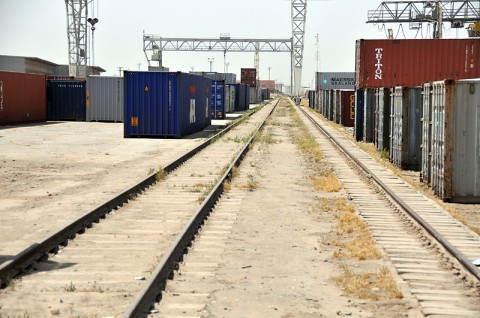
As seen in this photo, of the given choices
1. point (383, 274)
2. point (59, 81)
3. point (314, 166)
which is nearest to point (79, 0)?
point (59, 81)

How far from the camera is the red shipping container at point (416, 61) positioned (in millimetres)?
31562

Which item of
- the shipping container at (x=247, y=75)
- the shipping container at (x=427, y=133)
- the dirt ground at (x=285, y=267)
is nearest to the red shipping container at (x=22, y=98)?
the shipping container at (x=427, y=133)

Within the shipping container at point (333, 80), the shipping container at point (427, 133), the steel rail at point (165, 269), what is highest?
the shipping container at point (333, 80)

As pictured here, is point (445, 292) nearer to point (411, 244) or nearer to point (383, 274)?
point (383, 274)

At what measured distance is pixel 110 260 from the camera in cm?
910

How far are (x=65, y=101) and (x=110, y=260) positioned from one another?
136 feet

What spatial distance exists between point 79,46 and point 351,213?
67145mm

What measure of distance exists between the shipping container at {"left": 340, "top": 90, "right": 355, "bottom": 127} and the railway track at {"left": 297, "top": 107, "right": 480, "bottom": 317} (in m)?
25.5

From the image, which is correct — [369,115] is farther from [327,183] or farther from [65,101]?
[65,101]

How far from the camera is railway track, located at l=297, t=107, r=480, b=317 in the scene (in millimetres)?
7550

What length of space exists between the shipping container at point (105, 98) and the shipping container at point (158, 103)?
11863 millimetres

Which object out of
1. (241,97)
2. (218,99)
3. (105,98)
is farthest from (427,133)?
(241,97)

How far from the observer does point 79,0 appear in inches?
2970

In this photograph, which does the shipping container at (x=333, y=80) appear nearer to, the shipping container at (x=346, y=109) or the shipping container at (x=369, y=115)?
the shipping container at (x=346, y=109)
